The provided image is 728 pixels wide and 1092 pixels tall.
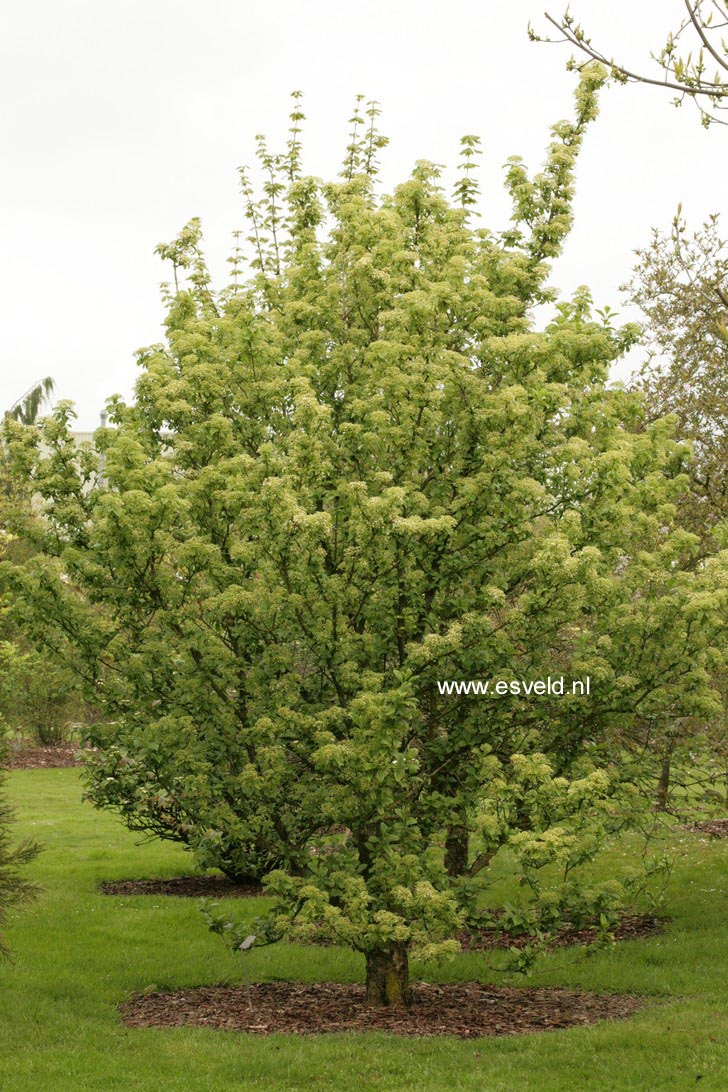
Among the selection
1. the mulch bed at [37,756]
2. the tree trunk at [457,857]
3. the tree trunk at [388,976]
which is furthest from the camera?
the mulch bed at [37,756]

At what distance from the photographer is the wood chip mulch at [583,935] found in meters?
13.7

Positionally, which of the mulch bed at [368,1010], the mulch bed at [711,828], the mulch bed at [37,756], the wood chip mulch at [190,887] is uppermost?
the mulch bed at [37,756]

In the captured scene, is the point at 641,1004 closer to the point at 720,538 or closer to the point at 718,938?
the point at 718,938

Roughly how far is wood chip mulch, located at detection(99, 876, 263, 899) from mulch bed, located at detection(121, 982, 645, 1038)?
13.4 ft

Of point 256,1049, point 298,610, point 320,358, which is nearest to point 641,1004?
Answer: point 256,1049

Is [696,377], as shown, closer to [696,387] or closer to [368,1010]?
[696,387]

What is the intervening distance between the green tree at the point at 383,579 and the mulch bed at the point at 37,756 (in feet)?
79.5

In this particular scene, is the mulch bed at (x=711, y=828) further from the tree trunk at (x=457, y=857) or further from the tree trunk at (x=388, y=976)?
the tree trunk at (x=388, y=976)

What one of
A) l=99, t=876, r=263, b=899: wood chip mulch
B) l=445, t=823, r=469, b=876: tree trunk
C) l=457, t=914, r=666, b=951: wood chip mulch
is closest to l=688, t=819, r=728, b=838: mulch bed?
l=457, t=914, r=666, b=951: wood chip mulch

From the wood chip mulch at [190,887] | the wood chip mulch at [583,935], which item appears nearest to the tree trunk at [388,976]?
the wood chip mulch at [583,935]

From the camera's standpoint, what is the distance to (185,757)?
31.7ft

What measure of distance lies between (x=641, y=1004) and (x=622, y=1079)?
2374mm

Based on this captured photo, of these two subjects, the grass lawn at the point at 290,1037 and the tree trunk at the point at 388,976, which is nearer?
the grass lawn at the point at 290,1037

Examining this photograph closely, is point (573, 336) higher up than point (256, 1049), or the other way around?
point (573, 336)
